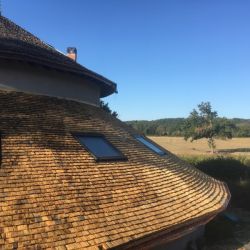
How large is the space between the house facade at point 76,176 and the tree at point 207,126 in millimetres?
56699

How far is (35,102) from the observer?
11164 millimetres

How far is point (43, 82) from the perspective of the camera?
38.9 ft

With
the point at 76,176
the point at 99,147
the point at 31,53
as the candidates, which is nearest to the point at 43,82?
the point at 31,53

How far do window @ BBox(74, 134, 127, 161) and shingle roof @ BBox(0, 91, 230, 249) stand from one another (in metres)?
0.23

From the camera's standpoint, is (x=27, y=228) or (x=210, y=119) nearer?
(x=27, y=228)

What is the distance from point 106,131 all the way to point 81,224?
16.8ft

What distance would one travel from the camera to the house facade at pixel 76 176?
7.08 metres

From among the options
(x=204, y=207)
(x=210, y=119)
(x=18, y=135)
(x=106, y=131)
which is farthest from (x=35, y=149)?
(x=210, y=119)

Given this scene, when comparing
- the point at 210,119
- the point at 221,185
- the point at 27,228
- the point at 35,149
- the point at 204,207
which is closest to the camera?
the point at 27,228

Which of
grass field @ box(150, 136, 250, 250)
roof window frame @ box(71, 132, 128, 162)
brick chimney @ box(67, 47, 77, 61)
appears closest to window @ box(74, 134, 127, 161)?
roof window frame @ box(71, 132, 128, 162)

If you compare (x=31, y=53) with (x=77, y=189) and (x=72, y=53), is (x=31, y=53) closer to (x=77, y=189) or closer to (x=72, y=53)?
(x=77, y=189)

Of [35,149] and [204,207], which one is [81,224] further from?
[204,207]

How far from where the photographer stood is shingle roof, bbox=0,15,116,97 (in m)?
10.7

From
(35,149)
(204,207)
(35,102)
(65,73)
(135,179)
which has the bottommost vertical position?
(204,207)
